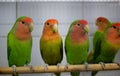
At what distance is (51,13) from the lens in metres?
1.71

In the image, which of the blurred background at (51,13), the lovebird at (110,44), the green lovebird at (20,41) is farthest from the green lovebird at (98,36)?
the green lovebird at (20,41)

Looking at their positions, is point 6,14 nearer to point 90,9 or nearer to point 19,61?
point 19,61

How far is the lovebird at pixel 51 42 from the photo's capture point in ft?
4.47

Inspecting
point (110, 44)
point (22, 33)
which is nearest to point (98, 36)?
point (110, 44)

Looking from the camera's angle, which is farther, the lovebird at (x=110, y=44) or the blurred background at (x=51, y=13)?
the blurred background at (x=51, y=13)

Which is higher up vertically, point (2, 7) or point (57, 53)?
point (2, 7)

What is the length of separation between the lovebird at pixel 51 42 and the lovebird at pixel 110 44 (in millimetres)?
229

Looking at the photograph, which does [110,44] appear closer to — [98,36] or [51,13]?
[98,36]

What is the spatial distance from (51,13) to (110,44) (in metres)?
0.48

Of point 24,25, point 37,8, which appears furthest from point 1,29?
point 24,25

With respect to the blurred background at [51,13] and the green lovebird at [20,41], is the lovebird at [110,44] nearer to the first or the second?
the blurred background at [51,13]

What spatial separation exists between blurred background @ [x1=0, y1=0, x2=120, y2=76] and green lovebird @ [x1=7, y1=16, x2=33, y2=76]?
30 centimetres

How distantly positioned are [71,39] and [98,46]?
6.8 inches

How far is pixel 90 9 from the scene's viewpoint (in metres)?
1.75
